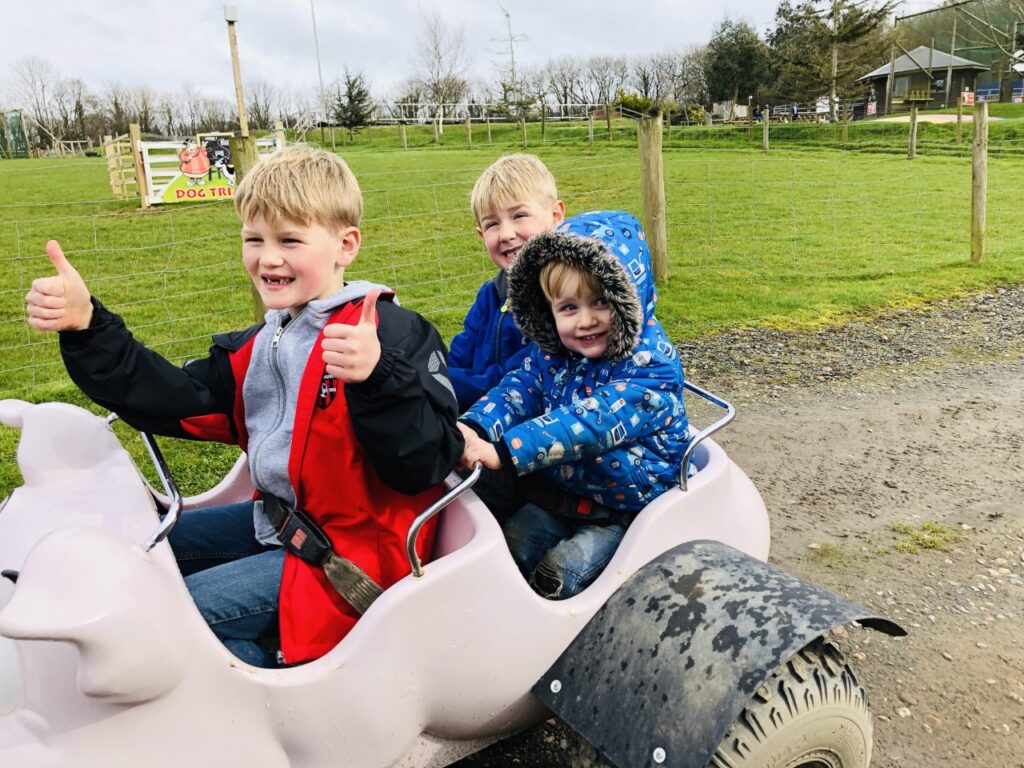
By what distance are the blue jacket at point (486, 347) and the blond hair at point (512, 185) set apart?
8.5 inches

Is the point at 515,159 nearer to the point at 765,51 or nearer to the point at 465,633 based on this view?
Answer: the point at 465,633

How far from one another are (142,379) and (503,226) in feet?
3.76

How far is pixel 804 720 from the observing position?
162cm

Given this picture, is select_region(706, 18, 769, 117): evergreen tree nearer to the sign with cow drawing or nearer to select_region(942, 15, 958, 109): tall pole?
select_region(942, 15, 958, 109): tall pole

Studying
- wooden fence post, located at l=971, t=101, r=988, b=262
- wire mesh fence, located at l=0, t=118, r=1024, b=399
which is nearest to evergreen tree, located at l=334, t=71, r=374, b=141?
wire mesh fence, located at l=0, t=118, r=1024, b=399

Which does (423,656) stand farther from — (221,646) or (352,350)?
(352,350)

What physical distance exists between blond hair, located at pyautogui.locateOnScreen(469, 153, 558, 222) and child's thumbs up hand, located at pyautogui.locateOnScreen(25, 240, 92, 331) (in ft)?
4.02

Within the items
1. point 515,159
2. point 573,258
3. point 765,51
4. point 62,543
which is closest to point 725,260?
point 515,159

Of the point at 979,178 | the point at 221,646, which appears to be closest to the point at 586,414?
the point at 221,646

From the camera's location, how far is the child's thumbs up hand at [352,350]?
136 centimetres

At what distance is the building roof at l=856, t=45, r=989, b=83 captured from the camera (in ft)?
137

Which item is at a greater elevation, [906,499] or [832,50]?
[832,50]

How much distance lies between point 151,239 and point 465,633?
37.0ft

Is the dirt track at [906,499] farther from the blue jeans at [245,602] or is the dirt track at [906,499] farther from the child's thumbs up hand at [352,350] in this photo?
the child's thumbs up hand at [352,350]
